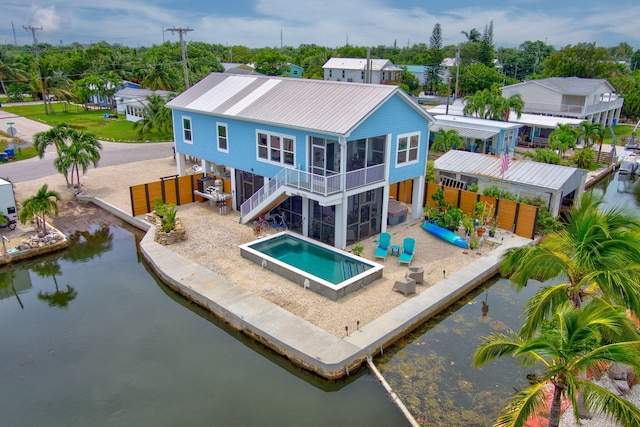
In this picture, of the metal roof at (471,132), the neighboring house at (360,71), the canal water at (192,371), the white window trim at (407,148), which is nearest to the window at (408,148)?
the white window trim at (407,148)

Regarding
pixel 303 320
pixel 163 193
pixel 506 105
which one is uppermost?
pixel 506 105

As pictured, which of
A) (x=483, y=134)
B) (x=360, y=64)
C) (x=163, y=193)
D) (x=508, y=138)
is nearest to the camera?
(x=163, y=193)

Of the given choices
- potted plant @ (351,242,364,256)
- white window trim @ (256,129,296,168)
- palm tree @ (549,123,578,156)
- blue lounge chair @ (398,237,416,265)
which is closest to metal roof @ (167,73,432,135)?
white window trim @ (256,129,296,168)

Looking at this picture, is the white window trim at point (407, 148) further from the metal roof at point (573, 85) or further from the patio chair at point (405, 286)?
the metal roof at point (573, 85)

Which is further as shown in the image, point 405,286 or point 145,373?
point 405,286

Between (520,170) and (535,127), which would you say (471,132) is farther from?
(520,170)

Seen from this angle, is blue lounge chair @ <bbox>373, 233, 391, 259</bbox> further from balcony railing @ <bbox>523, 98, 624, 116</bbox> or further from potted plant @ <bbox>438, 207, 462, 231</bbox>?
balcony railing @ <bbox>523, 98, 624, 116</bbox>

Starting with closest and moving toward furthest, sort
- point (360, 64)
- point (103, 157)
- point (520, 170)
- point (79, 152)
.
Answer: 1. point (520, 170)
2. point (79, 152)
3. point (103, 157)
4. point (360, 64)

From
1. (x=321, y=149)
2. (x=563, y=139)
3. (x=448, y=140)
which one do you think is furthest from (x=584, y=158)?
(x=321, y=149)
